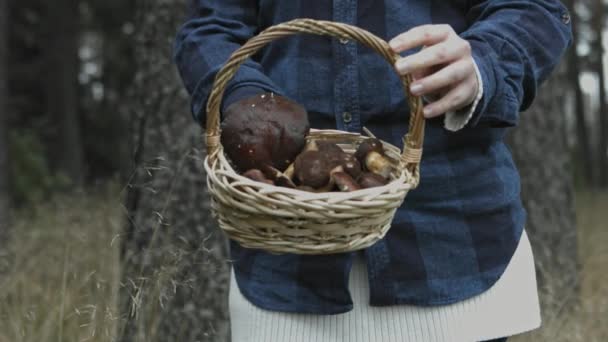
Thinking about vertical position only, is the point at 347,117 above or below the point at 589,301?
above

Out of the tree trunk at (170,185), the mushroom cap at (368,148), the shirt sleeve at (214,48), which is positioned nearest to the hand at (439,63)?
the mushroom cap at (368,148)

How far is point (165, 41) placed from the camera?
137 inches

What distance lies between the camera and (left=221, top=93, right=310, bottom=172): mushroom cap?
144 cm

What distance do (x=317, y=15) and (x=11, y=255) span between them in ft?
9.15

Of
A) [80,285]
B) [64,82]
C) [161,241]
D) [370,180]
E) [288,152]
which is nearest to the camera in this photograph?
[370,180]

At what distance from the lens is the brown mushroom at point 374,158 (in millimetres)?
1423

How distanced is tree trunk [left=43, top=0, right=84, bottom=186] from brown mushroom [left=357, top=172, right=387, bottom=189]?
35.3 ft

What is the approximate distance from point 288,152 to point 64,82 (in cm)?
1116

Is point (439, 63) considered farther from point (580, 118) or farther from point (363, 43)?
point (580, 118)

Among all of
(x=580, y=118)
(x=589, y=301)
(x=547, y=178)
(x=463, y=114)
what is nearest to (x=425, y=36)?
(x=463, y=114)

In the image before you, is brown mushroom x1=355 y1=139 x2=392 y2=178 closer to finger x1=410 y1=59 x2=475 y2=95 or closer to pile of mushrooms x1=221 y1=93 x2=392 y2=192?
pile of mushrooms x1=221 y1=93 x2=392 y2=192

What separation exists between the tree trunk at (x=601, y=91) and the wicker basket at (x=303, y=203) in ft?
49.8

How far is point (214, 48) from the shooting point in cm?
170

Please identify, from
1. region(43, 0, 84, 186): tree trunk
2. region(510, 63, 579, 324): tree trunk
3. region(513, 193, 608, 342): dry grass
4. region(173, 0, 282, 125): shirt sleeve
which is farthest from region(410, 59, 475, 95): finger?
region(43, 0, 84, 186): tree trunk
